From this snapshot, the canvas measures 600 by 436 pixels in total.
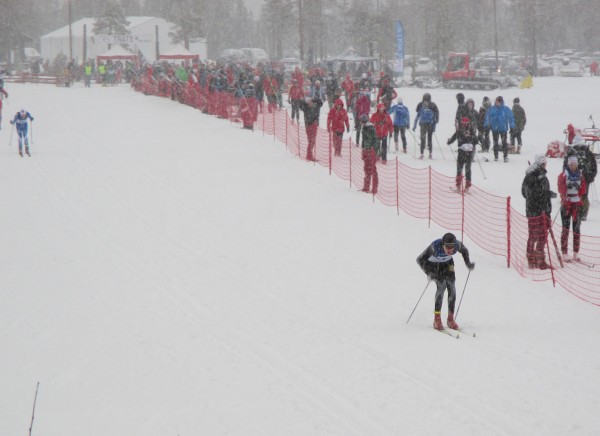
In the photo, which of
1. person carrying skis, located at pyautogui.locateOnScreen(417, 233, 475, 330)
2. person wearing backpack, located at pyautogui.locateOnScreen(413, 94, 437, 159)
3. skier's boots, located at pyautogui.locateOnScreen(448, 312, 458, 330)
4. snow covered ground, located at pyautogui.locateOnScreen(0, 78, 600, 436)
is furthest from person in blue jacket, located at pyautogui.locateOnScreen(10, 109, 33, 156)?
skier's boots, located at pyautogui.locateOnScreen(448, 312, 458, 330)

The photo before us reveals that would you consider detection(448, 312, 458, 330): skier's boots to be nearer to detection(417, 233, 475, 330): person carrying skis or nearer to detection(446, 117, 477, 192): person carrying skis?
detection(417, 233, 475, 330): person carrying skis

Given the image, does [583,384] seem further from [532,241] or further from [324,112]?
[324,112]

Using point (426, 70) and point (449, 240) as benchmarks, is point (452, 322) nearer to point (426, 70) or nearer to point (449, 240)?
point (449, 240)

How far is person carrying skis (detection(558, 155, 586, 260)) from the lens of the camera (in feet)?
45.1

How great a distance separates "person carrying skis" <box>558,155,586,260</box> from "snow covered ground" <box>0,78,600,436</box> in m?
1.30

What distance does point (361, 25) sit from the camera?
65.8 m

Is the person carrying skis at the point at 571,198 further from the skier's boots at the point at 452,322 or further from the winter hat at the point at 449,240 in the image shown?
the winter hat at the point at 449,240

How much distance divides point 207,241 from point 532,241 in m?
5.59

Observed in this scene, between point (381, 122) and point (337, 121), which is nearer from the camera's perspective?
point (381, 122)

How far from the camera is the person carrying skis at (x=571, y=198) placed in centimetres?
1375

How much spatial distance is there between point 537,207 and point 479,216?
285 cm

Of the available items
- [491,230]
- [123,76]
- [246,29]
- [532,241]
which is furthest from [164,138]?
[246,29]

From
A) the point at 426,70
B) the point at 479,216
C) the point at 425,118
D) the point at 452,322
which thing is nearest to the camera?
the point at 452,322

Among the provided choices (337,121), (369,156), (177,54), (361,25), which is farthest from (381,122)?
(361,25)
